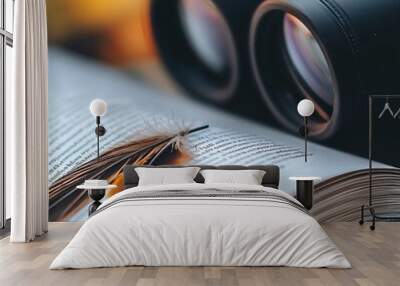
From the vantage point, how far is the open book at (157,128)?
8.20 m

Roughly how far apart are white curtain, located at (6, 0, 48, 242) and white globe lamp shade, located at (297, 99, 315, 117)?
10.1 feet

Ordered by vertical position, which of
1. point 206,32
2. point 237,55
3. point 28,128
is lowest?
point 28,128

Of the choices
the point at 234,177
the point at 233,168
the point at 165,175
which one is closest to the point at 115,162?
the point at 165,175

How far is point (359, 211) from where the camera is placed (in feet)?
27.2

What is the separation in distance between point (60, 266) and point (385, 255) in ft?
9.23

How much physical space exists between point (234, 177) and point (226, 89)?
1.33 meters

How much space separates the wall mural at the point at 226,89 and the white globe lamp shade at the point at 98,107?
0.33 metres

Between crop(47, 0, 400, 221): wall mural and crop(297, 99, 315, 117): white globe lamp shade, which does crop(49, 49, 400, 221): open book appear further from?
crop(297, 99, 315, 117): white globe lamp shade

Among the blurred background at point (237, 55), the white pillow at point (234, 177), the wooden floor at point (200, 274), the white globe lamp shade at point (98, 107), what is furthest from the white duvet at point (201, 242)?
the blurred background at point (237, 55)

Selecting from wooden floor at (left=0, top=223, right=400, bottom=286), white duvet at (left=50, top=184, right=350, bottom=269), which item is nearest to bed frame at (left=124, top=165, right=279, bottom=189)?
wooden floor at (left=0, top=223, right=400, bottom=286)

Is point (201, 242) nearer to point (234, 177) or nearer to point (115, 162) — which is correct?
point (234, 177)

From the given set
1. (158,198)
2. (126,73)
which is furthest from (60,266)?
(126,73)

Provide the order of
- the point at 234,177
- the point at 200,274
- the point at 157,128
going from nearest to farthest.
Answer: the point at 200,274 → the point at 234,177 → the point at 157,128

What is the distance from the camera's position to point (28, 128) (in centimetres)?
670
